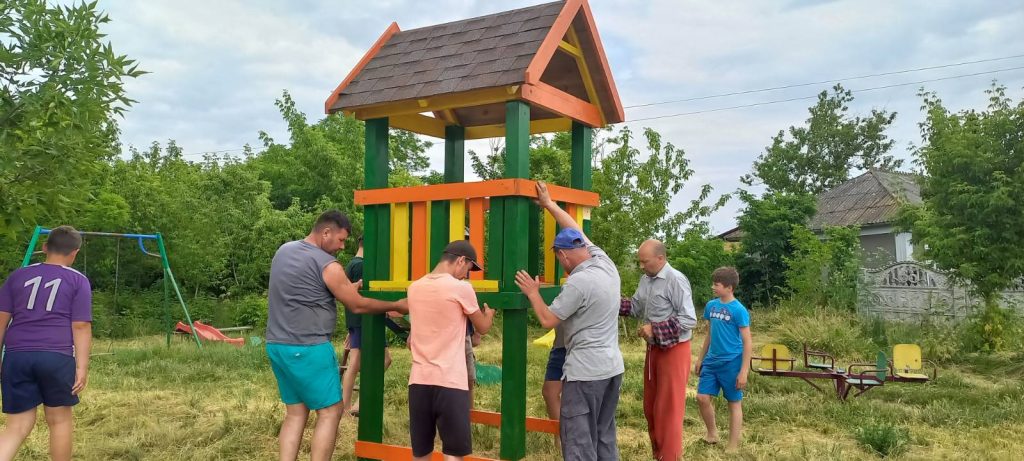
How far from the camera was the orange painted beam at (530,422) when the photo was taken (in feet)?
17.7

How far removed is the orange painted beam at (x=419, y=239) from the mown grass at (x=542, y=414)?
1.72 m

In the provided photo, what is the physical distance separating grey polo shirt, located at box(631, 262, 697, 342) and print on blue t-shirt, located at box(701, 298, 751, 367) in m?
0.74

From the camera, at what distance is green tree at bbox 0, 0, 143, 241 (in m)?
4.29

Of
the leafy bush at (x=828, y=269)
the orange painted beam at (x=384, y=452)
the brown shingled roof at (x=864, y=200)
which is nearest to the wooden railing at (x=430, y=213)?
the orange painted beam at (x=384, y=452)

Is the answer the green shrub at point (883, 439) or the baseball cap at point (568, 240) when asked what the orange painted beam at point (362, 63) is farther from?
the green shrub at point (883, 439)

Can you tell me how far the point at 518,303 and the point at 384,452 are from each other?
1.42 metres

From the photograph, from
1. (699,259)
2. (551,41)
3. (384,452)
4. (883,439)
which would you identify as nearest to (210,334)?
(384,452)

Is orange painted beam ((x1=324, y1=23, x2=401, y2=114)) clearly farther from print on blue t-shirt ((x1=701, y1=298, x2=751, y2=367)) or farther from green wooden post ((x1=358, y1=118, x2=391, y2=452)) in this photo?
print on blue t-shirt ((x1=701, y1=298, x2=751, y2=367))

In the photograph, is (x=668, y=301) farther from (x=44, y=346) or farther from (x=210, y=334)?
(x=210, y=334)

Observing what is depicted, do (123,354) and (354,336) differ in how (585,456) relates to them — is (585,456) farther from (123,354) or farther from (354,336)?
(123,354)

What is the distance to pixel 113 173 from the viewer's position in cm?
1719

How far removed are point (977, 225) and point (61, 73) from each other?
38.1 ft

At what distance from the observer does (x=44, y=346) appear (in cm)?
438

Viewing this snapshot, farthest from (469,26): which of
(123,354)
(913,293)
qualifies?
(913,293)
